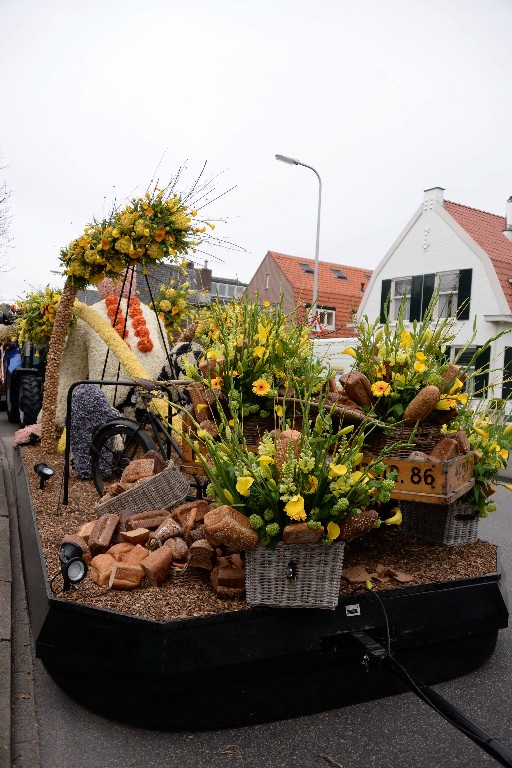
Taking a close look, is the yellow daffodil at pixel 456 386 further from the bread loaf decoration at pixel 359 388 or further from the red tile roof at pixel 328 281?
the red tile roof at pixel 328 281

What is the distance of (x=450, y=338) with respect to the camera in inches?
154

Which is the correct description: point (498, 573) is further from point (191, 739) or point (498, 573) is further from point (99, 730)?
point (99, 730)

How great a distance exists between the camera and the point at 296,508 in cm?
275

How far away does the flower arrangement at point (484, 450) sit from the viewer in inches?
159

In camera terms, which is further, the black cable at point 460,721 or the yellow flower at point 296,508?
the yellow flower at point 296,508

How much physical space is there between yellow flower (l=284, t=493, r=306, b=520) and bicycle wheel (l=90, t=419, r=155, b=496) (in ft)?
9.45

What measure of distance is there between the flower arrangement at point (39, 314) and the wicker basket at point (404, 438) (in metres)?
5.67

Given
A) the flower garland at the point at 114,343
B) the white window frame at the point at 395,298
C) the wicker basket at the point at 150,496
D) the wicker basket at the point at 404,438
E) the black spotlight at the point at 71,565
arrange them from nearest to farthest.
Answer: the black spotlight at the point at 71,565 < the wicker basket at the point at 404,438 < the wicker basket at the point at 150,496 < the flower garland at the point at 114,343 < the white window frame at the point at 395,298

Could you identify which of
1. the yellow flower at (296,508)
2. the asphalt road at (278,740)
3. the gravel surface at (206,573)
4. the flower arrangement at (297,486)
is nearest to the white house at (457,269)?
the gravel surface at (206,573)

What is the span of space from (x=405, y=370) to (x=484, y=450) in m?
0.84

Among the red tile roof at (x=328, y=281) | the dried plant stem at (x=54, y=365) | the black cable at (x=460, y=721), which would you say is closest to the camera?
the black cable at (x=460, y=721)

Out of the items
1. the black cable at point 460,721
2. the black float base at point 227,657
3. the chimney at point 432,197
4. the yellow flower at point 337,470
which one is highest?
the chimney at point 432,197

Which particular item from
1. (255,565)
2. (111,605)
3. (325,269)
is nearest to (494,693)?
(255,565)

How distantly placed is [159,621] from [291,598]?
0.57 metres
